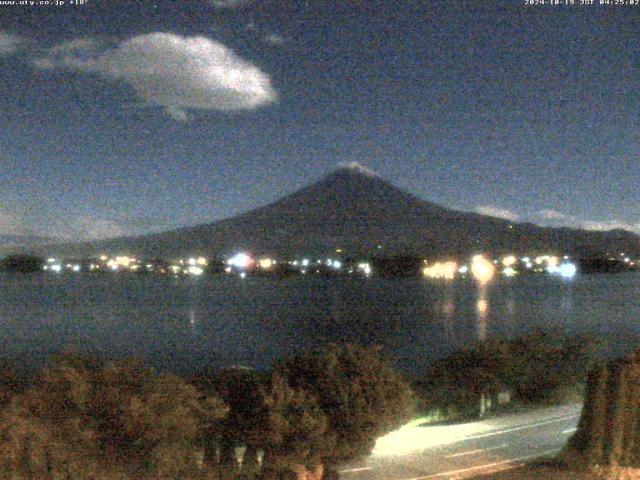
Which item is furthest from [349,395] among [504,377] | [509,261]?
[509,261]

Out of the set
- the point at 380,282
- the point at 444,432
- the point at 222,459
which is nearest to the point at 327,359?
the point at 222,459

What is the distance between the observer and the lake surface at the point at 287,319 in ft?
123

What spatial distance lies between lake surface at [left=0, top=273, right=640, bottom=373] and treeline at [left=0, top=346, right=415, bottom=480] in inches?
429

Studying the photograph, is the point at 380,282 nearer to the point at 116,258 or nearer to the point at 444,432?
the point at 116,258

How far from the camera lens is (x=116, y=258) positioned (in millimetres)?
124688

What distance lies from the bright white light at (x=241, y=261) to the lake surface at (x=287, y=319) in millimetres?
23892

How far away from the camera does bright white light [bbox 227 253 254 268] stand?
374 feet

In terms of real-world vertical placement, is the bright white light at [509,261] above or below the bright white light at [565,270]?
above

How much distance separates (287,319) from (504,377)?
36.9m

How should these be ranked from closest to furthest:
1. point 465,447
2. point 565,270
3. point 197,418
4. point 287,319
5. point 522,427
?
1. point 197,418
2. point 465,447
3. point 522,427
4. point 287,319
5. point 565,270

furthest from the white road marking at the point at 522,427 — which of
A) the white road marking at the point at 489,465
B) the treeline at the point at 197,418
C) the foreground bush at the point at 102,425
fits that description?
the foreground bush at the point at 102,425

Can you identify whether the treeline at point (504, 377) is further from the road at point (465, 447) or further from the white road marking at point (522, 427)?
the white road marking at point (522, 427)

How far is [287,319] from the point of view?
53.0 meters

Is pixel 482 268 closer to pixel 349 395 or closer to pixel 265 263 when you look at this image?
pixel 265 263
